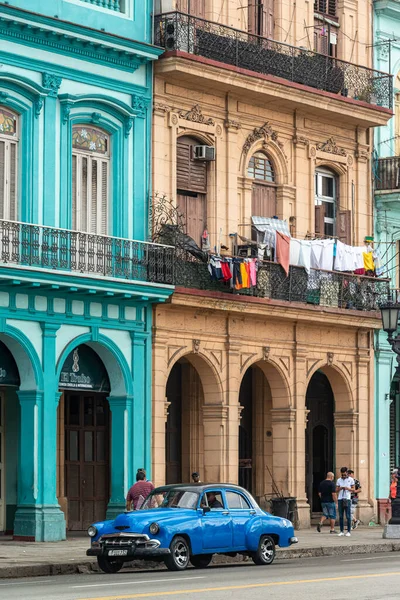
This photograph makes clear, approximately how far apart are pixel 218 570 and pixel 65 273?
805cm

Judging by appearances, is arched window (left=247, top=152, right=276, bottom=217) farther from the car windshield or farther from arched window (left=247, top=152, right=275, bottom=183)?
the car windshield

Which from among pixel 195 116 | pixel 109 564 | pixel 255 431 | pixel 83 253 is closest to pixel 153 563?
pixel 109 564

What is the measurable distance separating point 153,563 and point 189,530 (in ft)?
8.30

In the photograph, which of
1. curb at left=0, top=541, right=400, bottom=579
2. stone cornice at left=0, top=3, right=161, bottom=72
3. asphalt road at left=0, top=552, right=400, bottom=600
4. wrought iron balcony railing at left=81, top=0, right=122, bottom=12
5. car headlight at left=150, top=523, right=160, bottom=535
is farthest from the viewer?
wrought iron balcony railing at left=81, top=0, right=122, bottom=12

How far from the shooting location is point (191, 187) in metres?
34.3

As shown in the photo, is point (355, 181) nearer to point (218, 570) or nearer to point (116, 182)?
point (116, 182)

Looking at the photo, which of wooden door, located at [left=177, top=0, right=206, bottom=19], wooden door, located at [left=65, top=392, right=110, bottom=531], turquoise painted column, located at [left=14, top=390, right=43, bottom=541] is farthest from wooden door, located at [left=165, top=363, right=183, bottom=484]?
wooden door, located at [left=177, top=0, right=206, bottom=19]

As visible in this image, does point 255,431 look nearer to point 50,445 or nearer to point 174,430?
point 174,430

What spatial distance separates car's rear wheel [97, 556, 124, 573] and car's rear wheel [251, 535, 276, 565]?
2.29 metres

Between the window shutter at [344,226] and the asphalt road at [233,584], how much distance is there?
1446cm

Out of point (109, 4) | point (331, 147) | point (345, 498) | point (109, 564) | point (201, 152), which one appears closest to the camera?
point (109, 564)

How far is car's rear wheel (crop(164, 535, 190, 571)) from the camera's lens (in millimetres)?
23152

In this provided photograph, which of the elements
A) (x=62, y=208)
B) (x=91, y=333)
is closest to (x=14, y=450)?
(x=91, y=333)

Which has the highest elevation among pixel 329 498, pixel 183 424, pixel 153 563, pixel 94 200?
pixel 94 200
